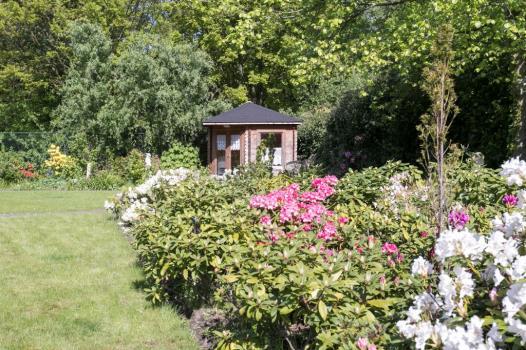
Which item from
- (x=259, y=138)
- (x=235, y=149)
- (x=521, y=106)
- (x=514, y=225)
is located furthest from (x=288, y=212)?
(x=235, y=149)

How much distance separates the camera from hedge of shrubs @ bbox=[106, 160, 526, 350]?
1.98 metres

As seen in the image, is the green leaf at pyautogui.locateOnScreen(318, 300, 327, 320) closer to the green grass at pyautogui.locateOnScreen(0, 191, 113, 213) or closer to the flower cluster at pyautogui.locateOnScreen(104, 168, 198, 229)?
the flower cluster at pyautogui.locateOnScreen(104, 168, 198, 229)

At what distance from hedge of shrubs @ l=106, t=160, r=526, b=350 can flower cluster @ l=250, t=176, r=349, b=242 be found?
11 millimetres

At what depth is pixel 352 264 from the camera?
322 centimetres

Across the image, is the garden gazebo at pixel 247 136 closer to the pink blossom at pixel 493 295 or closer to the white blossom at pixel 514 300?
the pink blossom at pixel 493 295

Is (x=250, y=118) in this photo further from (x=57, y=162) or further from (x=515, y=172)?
(x=515, y=172)

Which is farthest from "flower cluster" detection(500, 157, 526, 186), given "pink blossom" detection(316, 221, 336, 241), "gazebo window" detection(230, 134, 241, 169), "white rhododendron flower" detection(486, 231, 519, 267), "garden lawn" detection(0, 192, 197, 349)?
"gazebo window" detection(230, 134, 241, 169)

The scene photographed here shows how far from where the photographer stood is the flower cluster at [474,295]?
175 centimetres

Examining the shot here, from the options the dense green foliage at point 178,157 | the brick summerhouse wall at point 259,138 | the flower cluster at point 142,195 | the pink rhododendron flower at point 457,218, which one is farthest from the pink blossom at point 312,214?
the dense green foliage at point 178,157

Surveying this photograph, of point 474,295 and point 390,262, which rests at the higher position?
point 474,295

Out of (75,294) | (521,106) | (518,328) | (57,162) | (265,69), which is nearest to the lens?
(518,328)

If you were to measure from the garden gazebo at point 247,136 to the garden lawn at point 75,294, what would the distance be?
35.1 ft

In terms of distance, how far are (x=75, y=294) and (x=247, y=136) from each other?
51.1 ft

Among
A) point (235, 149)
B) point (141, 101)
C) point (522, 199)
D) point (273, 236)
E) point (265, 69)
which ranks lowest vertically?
point (235, 149)
